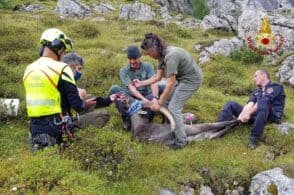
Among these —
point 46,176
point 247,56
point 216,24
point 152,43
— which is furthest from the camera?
point 216,24

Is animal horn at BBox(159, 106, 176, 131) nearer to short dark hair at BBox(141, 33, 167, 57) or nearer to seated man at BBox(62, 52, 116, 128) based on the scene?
seated man at BBox(62, 52, 116, 128)

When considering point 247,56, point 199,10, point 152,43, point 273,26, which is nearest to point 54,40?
point 152,43

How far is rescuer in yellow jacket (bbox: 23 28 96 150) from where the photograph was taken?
29.1 ft

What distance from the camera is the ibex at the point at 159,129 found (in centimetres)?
1195

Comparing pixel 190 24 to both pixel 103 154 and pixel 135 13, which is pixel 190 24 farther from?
pixel 103 154

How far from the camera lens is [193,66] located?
1124 cm

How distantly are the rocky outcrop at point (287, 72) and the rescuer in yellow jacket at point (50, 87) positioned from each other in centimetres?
1076

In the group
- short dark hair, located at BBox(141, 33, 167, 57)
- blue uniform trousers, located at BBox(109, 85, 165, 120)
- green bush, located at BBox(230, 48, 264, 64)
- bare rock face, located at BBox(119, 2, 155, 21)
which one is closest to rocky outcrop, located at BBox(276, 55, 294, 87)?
green bush, located at BBox(230, 48, 264, 64)

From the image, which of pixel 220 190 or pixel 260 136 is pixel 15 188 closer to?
pixel 220 190

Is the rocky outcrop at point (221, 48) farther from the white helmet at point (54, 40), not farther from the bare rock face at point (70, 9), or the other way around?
the bare rock face at point (70, 9)

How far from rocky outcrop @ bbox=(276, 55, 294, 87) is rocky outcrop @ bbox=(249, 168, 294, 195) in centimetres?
805

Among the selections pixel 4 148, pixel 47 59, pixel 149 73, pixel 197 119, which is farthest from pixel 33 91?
pixel 197 119

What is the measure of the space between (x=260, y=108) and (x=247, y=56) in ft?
28.1

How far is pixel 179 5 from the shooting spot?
78375 mm
